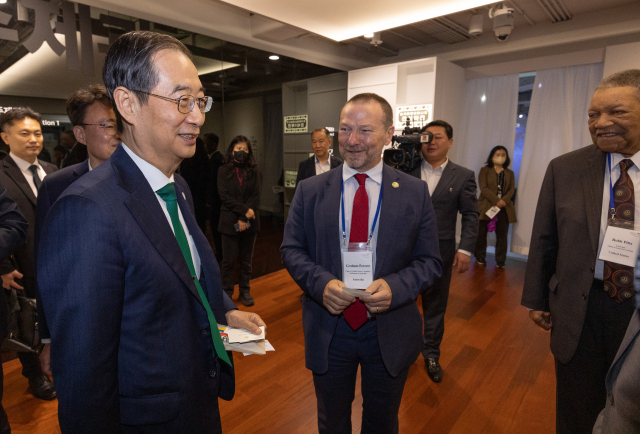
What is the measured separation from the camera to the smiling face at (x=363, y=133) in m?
1.48

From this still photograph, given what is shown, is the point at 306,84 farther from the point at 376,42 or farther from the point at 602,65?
the point at 602,65

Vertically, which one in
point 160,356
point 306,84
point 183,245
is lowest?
point 160,356

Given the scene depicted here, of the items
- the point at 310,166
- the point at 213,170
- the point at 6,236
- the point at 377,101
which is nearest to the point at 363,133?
the point at 377,101

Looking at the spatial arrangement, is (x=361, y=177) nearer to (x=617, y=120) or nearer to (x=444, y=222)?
(x=617, y=120)

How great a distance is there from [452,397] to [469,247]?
1106mm

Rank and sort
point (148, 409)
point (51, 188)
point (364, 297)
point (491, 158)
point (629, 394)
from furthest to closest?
point (491, 158)
point (51, 188)
point (364, 297)
point (148, 409)
point (629, 394)

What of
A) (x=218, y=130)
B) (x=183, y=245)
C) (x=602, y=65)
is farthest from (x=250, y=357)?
(x=602, y=65)

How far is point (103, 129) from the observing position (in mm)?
1858

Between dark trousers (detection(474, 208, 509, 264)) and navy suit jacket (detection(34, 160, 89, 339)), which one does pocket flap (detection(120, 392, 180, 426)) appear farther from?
dark trousers (detection(474, 208, 509, 264))

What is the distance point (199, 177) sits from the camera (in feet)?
13.7

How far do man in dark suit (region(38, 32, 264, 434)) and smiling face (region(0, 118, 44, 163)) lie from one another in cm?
235

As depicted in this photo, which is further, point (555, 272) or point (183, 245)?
point (555, 272)

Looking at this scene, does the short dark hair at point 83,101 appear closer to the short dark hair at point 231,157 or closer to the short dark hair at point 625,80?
the short dark hair at point 231,157

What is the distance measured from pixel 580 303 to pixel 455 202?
4.26 feet
